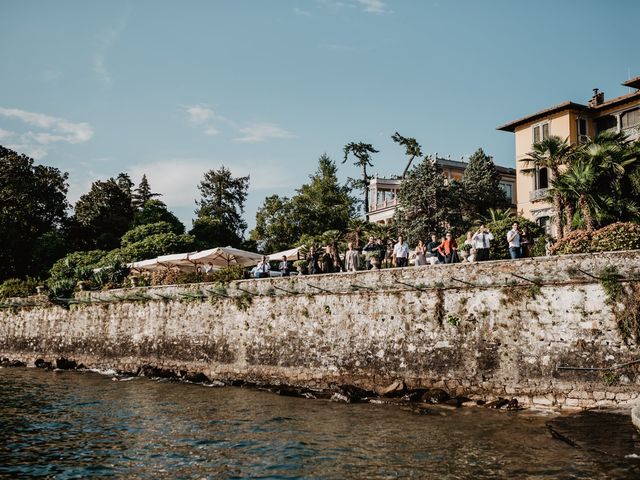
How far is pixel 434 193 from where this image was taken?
3725cm

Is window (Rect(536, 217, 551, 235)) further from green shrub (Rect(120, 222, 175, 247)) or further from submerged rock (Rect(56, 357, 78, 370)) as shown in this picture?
submerged rock (Rect(56, 357, 78, 370))

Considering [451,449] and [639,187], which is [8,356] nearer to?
[451,449]

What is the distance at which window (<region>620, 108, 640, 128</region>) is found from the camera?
33531 millimetres

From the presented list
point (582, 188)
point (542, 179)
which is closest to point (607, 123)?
point (542, 179)

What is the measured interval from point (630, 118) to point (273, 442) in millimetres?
31654

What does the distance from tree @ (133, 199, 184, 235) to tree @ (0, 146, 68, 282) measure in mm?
7657

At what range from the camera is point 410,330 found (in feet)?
55.9

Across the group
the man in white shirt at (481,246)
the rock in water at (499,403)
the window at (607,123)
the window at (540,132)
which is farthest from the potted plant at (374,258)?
the window at (607,123)

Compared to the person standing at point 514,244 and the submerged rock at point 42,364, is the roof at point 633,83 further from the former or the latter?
the submerged rock at point 42,364

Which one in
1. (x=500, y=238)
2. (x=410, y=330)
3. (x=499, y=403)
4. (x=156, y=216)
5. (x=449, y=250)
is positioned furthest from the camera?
(x=156, y=216)

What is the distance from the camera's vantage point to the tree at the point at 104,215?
48625 millimetres

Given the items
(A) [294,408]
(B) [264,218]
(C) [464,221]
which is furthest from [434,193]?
(A) [294,408]

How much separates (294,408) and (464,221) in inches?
1027

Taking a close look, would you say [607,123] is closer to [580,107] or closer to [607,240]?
[580,107]
